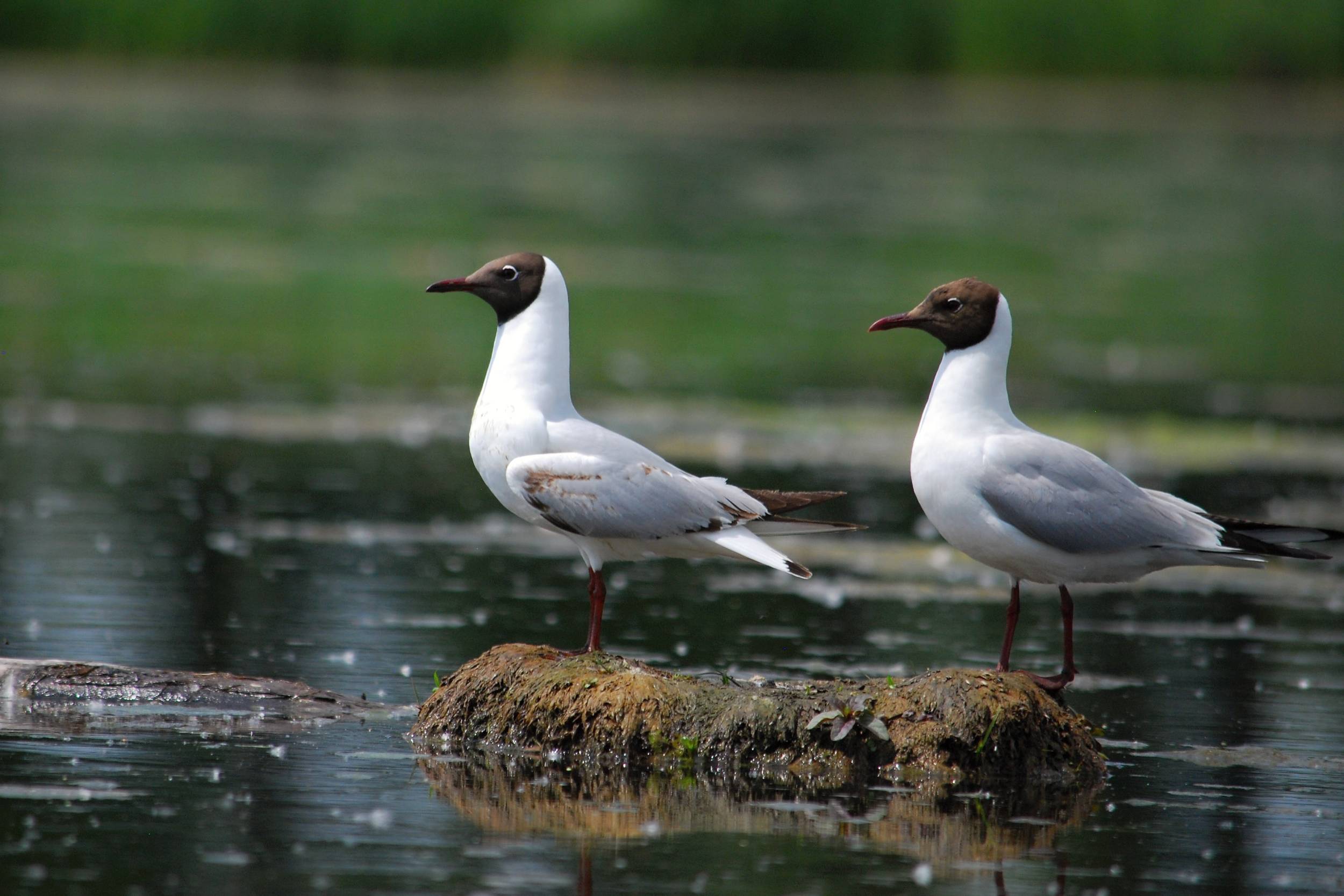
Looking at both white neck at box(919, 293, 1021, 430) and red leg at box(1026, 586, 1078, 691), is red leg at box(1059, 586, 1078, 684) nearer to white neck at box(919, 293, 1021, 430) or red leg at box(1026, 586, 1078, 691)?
red leg at box(1026, 586, 1078, 691)

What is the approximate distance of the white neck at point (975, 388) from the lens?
306 inches

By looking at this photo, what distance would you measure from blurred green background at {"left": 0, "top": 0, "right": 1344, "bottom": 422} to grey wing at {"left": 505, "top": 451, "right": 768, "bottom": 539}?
9.32m

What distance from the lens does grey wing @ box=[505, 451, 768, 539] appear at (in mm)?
7695

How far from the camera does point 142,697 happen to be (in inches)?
301

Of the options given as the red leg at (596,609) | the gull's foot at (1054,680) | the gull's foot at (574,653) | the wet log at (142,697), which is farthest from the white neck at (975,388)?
the wet log at (142,697)

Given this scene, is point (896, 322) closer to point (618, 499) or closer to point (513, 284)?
point (618, 499)

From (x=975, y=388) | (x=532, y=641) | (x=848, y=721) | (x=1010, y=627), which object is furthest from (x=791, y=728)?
(x=532, y=641)

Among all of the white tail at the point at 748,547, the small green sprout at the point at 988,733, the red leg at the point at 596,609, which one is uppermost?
the white tail at the point at 748,547

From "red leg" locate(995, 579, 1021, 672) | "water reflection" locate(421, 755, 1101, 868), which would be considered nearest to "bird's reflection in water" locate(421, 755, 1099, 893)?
"water reflection" locate(421, 755, 1101, 868)

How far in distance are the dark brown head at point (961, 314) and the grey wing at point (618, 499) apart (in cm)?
85

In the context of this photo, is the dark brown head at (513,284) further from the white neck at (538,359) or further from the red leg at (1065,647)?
the red leg at (1065,647)

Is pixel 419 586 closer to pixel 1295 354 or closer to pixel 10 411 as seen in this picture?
pixel 10 411

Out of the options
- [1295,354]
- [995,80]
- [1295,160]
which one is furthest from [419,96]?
[1295,354]

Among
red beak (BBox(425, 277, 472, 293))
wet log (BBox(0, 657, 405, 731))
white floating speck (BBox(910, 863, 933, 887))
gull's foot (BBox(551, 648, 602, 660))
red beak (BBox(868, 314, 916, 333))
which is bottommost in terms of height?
white floating speck (BBox(910, 863, 933, 887))
